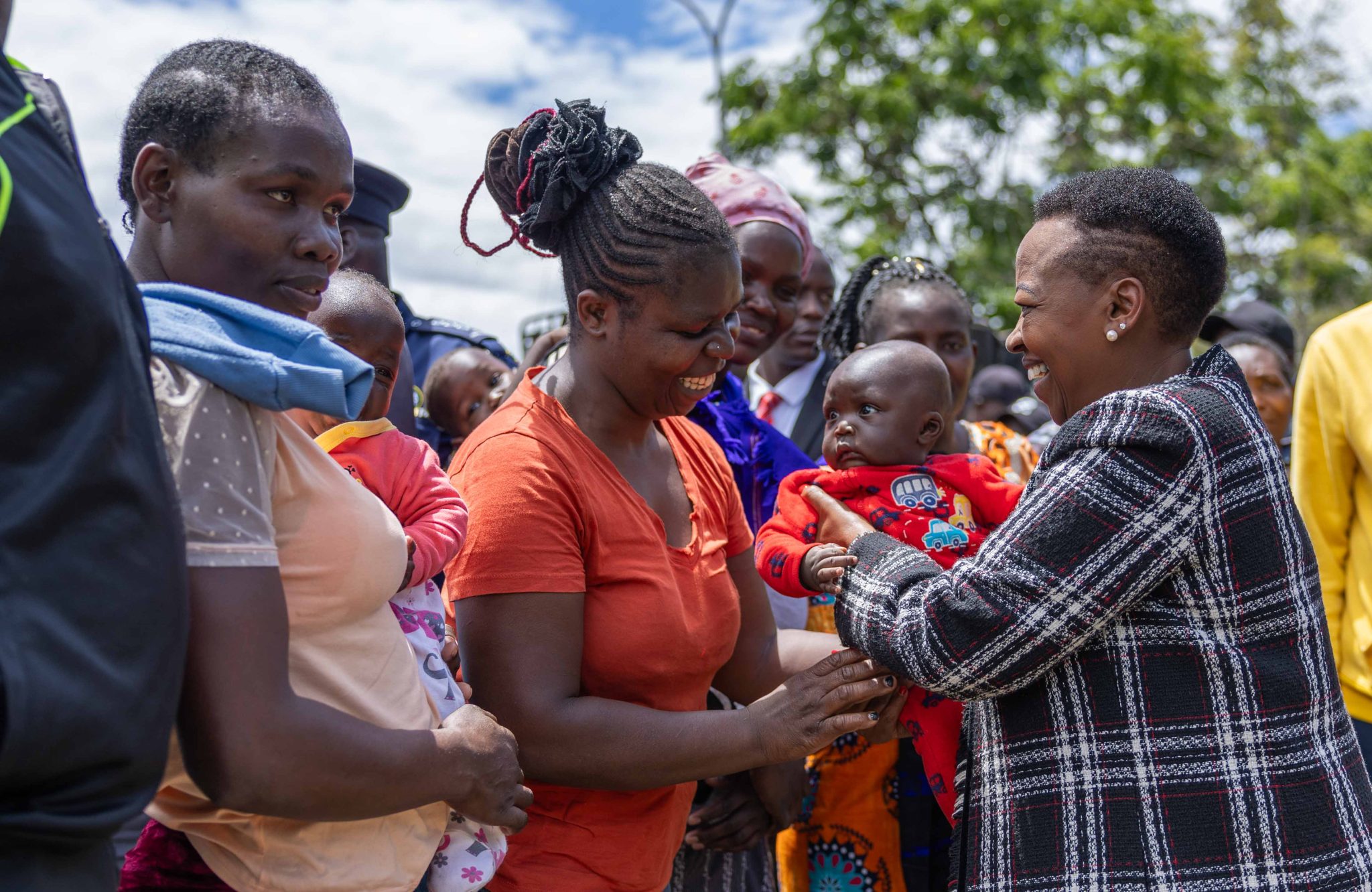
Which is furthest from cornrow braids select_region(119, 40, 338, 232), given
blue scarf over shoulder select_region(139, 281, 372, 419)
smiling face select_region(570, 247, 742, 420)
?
smiling face select_region(570, 247, 742, 420)

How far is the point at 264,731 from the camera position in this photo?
1472 mm

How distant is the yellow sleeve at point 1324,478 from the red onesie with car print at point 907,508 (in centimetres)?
141

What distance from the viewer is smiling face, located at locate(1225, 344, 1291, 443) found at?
17.3 feet

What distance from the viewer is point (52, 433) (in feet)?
3.92

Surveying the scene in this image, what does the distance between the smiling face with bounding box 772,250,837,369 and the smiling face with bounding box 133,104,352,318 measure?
128 inches

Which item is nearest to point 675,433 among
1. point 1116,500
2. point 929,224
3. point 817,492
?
point 817,492

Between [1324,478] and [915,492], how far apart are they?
1.72 metres

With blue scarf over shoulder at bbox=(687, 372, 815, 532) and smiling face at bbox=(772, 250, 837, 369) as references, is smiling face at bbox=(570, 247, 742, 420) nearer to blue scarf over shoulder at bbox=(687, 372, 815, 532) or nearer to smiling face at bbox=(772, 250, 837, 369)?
blue scarf over shoulder at bbox=(687, 372, 815, 532)

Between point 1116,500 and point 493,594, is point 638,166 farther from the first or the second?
point 1116,500

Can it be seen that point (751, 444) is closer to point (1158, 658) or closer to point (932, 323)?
point (932, 323)

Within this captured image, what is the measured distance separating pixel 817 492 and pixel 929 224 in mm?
15096

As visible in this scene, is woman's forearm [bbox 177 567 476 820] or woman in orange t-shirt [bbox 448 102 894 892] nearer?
woman's forearm [bbox 177 567 476 820]

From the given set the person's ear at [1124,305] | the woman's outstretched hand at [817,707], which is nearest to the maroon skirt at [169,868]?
the woman's outstretched hand at [817,707]

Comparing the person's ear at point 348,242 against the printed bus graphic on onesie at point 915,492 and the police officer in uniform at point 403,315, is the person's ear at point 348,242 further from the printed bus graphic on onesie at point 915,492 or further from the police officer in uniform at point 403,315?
the printed bus graphic on onesie at point 915,492
